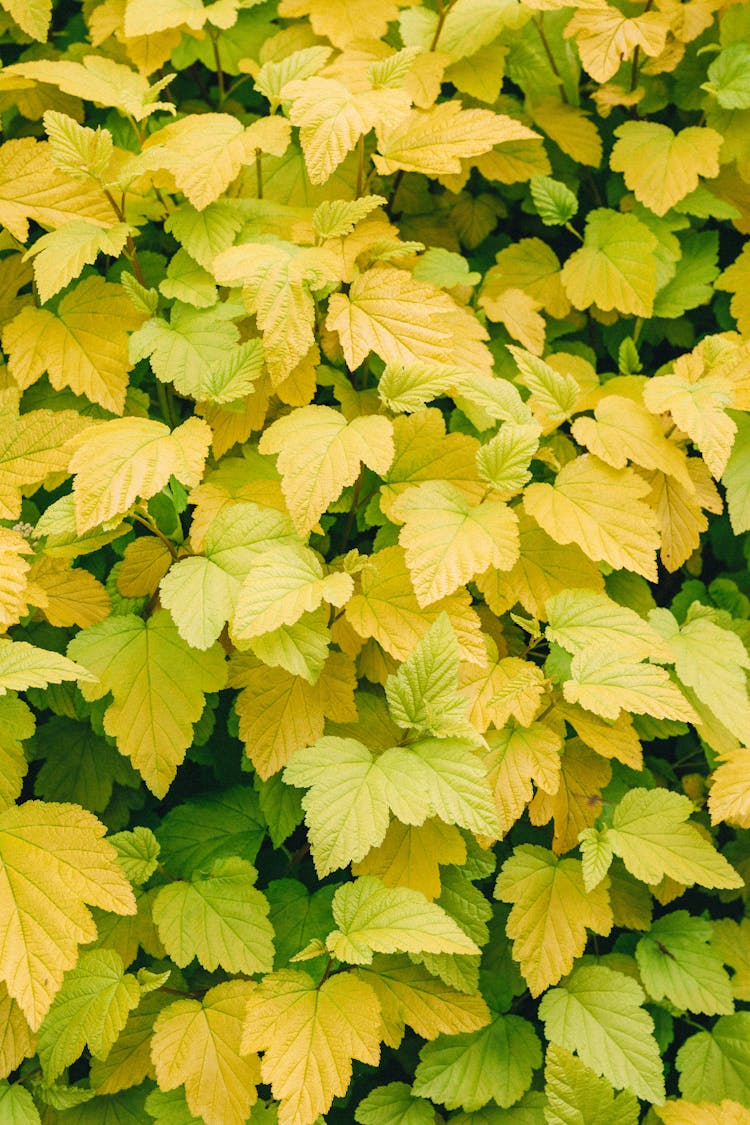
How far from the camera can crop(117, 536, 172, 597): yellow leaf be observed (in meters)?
1.92

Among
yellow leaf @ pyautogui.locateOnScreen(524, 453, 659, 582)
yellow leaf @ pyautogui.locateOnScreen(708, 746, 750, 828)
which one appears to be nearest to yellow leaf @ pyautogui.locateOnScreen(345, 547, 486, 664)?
yellow leaf @ pyautogui.locateOnScreen(524, 453, 659, 582)

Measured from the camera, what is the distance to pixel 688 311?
103 inches

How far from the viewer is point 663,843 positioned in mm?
1945

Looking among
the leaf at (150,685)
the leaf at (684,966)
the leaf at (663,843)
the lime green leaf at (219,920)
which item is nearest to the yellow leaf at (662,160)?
the leaf at (663,843)

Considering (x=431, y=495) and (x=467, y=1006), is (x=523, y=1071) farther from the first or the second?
(x=431, y=495)

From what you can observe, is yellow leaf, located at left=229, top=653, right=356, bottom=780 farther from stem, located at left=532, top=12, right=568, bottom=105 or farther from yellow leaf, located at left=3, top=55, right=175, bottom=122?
stem, located at left=532, top=12, right=568, bottom=105

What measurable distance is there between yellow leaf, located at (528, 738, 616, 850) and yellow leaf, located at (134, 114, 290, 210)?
4.74ft

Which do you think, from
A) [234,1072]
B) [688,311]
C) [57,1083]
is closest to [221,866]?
[234,1072]

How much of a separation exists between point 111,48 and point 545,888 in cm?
233

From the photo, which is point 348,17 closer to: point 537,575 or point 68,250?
point 68,250

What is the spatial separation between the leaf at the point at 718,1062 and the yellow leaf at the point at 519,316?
5.37 ft

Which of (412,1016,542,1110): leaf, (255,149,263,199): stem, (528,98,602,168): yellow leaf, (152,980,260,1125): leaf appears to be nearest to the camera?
(152,980,260,1125): leaf

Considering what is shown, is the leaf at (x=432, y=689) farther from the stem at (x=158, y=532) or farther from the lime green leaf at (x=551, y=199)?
the lime green leaf at (x=551, y=199)

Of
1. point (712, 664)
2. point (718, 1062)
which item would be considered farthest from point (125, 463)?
point (718, 1062)
